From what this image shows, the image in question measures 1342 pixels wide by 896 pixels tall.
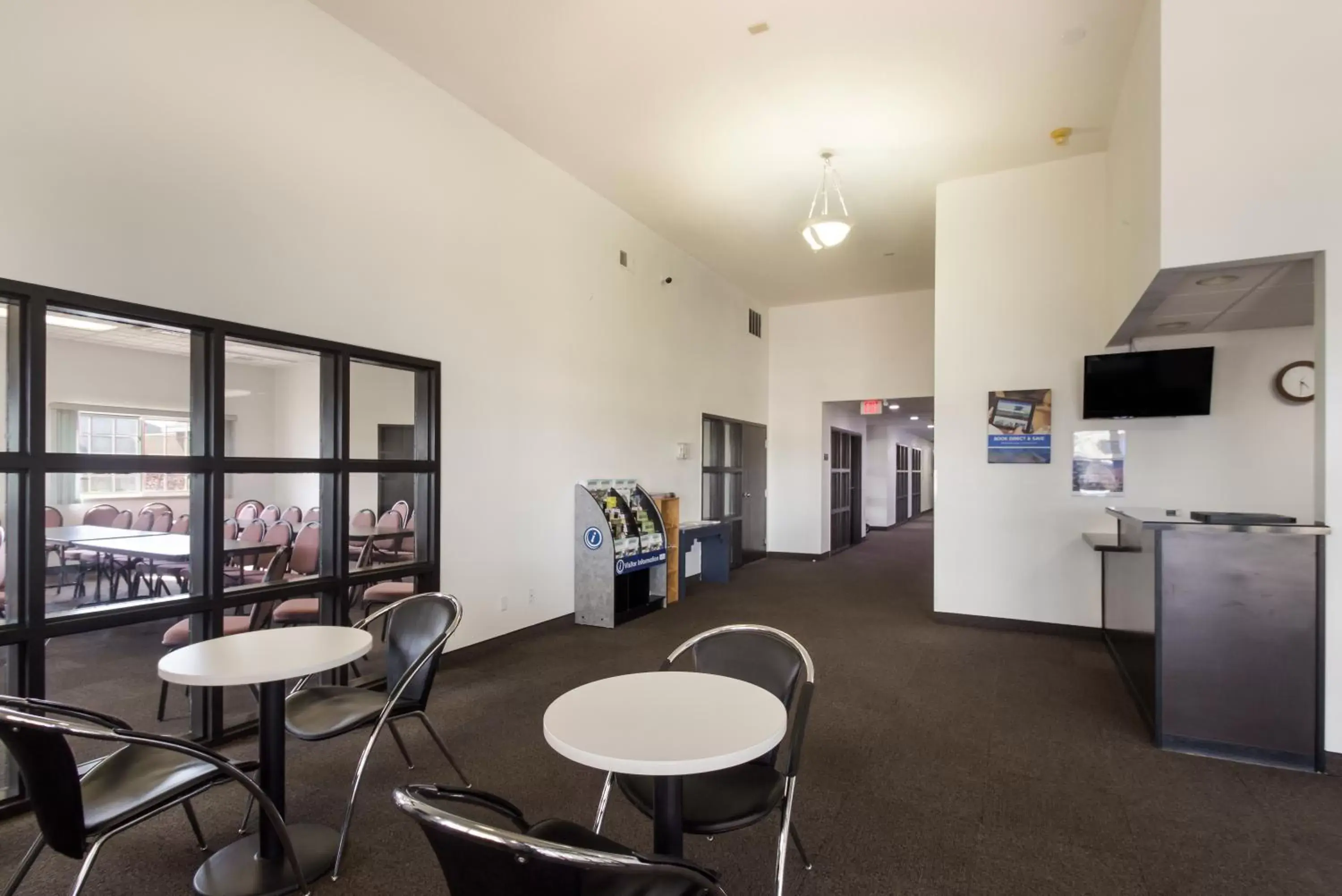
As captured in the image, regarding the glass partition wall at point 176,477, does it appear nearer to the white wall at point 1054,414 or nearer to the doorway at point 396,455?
the doorway at point 396,455

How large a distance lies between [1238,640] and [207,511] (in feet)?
17.6

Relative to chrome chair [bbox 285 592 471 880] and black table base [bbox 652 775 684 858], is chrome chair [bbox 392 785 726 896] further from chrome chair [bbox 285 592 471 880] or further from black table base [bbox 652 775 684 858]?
chrome chair [bbox 285 592 471 880]

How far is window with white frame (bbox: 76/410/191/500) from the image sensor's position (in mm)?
2926

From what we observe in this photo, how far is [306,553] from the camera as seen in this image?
4441 millimetres

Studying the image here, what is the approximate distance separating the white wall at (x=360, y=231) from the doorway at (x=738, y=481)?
1630 mm

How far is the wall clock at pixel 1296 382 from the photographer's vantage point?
500 cm

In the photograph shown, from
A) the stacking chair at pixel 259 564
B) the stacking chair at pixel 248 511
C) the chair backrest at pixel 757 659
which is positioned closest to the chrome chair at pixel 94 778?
the chair backrest at pixel 757 659

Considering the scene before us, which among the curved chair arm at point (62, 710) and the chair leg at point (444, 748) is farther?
the chair leg at point (444, 748)

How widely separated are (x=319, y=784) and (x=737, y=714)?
232 cm

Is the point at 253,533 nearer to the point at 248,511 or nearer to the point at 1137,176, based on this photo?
the point at 248,511

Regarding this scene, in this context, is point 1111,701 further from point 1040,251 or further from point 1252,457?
point 1040,251

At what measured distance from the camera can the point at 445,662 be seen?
4.79 m

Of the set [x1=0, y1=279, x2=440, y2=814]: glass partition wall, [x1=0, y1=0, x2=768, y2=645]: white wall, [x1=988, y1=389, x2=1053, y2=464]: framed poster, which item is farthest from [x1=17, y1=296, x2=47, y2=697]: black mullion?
[x1=988, y1=389, x2=1053, y2=464]: framed poster

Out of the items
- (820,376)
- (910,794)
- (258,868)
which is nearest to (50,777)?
(258,868)
